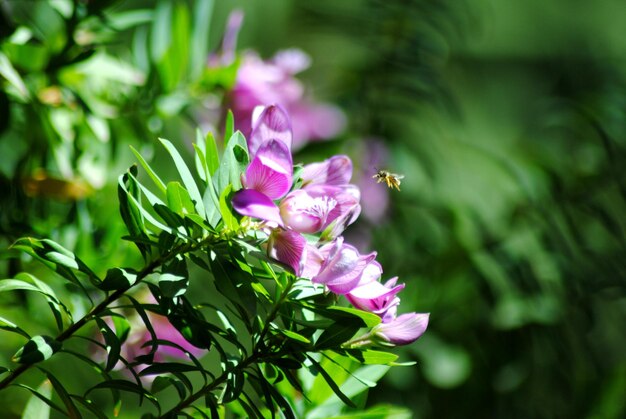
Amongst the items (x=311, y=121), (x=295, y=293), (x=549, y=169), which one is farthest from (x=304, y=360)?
(x=549, y=169)

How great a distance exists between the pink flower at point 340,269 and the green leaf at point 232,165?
0.04 metres

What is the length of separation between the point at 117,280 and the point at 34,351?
0.12 ft

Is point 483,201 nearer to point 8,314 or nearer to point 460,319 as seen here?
point 460,319

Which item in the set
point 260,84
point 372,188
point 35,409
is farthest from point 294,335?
point 372,188

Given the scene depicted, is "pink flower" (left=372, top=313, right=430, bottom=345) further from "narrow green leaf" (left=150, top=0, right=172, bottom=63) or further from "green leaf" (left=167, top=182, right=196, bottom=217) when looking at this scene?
"narrow green leaf" (left=150, top=0, right=172, bottom=63)

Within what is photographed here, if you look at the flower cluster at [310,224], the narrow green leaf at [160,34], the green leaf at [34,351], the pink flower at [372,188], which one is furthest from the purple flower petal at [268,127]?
the pink flower at [372,188]

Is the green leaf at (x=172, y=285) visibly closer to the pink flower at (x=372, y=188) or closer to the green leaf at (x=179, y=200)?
the green leaf at (x=179, y=200)

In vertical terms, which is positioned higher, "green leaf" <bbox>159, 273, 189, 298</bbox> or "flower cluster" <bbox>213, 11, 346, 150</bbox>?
"green leaf" <bbox>159, 273, 189, 298</bbox>

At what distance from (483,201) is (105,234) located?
1079mm

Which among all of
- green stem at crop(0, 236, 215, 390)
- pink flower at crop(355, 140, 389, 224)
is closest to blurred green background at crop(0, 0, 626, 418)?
pink flower at crop(355, 140, 389, 224)

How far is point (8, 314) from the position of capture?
0.50m

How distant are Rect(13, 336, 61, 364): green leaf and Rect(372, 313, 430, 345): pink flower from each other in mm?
119

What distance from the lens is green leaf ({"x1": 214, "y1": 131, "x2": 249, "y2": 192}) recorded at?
27 centimetres

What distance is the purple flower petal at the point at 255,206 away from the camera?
0.25 m
